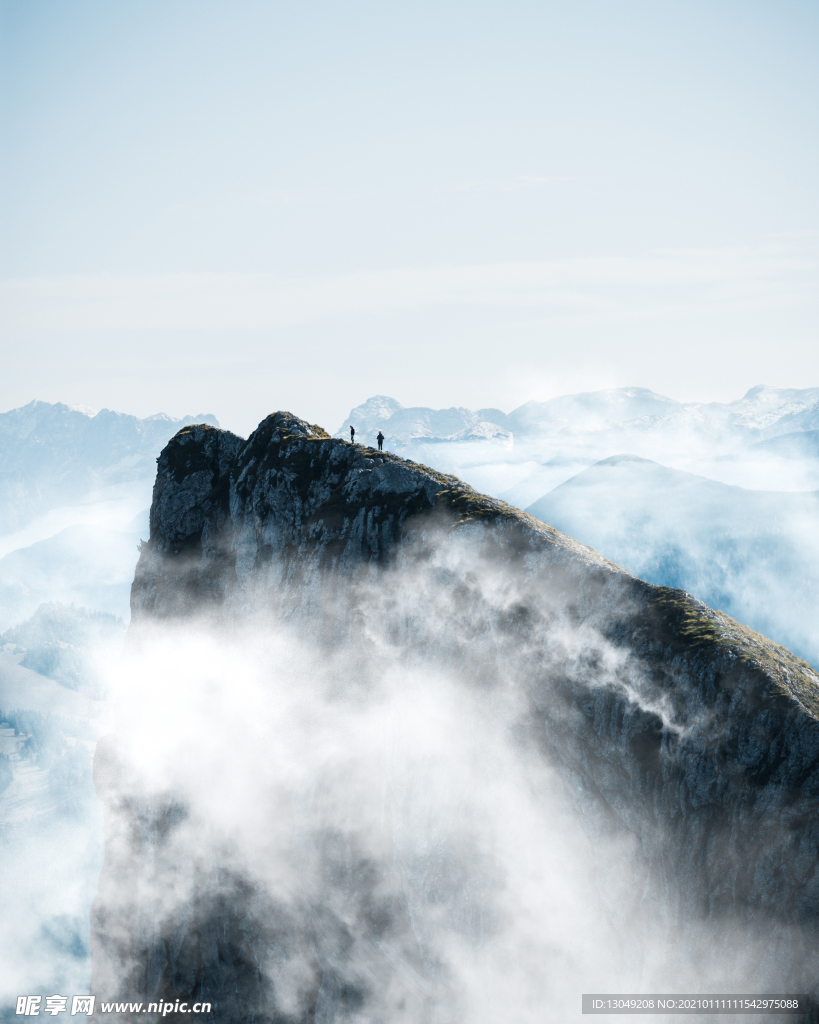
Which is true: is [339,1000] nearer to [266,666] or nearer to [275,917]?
[275,917]

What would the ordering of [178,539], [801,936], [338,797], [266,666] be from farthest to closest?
[178,539] → [266,666] → [338,797] → [801,936]

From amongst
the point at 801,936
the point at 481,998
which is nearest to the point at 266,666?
the point at 481,998

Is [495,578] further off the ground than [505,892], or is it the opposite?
[495,578]

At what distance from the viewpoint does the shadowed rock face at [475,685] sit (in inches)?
2440

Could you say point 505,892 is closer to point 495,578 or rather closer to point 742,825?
point 742,825

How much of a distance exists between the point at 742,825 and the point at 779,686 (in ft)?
40.0

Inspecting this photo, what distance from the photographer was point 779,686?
62594 millimetres

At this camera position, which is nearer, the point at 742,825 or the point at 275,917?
the point at 742,825

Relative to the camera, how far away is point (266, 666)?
9831 cm

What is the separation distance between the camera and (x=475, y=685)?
83375mm

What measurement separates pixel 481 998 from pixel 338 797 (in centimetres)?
2563

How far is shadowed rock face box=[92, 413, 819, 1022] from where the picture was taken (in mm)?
61969

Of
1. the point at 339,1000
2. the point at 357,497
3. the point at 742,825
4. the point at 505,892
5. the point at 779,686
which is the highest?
the point at 357,497

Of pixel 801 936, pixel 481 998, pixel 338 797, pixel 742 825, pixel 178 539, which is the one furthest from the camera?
pixel 178 539
